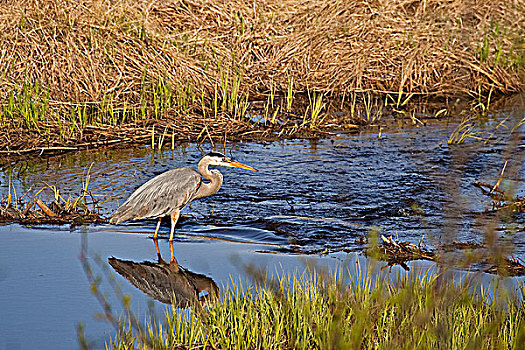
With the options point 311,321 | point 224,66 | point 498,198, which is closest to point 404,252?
point 498,198

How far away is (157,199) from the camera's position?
21.1ft

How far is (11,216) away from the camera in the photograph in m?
6.82

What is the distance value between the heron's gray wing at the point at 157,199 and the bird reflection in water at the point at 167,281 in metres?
0.60

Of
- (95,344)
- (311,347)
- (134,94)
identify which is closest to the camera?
(311,347)

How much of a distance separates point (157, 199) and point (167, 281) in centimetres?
110

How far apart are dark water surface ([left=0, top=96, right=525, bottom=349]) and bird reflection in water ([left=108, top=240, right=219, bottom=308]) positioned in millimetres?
94

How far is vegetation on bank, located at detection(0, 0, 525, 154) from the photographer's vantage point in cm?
985

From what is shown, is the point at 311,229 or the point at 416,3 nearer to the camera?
the point at 311,229

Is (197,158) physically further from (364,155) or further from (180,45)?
(180,45)

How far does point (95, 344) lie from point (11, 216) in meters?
2.79

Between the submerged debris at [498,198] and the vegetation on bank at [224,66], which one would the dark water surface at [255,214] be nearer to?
the submerged debris at [498,198]

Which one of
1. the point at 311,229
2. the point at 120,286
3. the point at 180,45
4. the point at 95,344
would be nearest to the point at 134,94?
the point at 180,45

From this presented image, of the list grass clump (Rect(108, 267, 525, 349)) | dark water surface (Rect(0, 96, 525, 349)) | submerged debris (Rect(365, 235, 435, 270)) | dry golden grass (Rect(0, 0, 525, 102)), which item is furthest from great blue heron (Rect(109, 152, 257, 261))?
dry golden grass (Rect(0, 0, 525, 102))

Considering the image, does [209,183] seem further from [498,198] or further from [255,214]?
[498,198]
